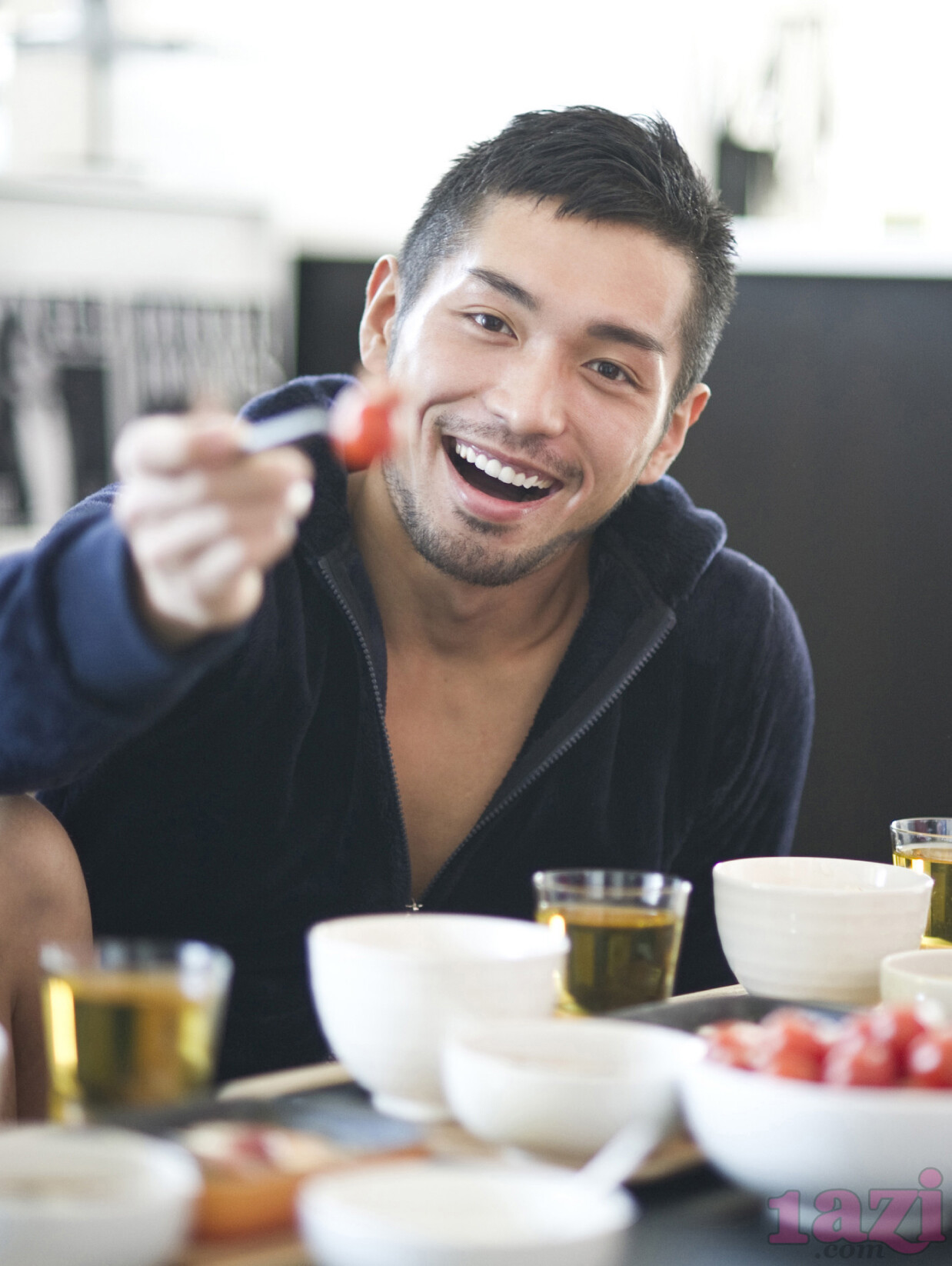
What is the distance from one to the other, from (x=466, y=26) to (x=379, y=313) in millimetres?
1923

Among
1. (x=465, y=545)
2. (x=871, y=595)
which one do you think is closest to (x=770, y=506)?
(x=871, y=595)

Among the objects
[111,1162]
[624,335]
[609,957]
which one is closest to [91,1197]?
[111,1162]

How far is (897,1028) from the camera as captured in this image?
0.74 metres

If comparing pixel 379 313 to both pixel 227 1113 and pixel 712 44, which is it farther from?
pixel 712 44

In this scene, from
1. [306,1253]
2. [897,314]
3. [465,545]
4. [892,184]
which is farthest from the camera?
[892,184]

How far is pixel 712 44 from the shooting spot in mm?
3221

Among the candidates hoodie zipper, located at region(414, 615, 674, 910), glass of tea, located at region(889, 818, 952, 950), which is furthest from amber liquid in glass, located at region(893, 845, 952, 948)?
hoodie zipper, located at region(414, 615, 674, 910)

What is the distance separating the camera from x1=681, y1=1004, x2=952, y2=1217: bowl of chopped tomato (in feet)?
2.26

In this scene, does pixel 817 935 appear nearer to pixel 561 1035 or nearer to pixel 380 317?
pixel 561 1035

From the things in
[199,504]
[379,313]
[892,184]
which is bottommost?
[199,504]

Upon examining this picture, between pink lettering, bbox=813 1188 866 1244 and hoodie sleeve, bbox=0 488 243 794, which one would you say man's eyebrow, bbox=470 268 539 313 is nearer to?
hoodie sleeve, bbox=0 488 243 794

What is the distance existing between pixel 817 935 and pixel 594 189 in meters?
0.83

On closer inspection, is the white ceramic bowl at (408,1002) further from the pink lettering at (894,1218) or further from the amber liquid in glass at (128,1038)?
the pink lettering at (894,1218)

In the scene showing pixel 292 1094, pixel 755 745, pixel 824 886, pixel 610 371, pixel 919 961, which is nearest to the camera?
pixel 292 1094
